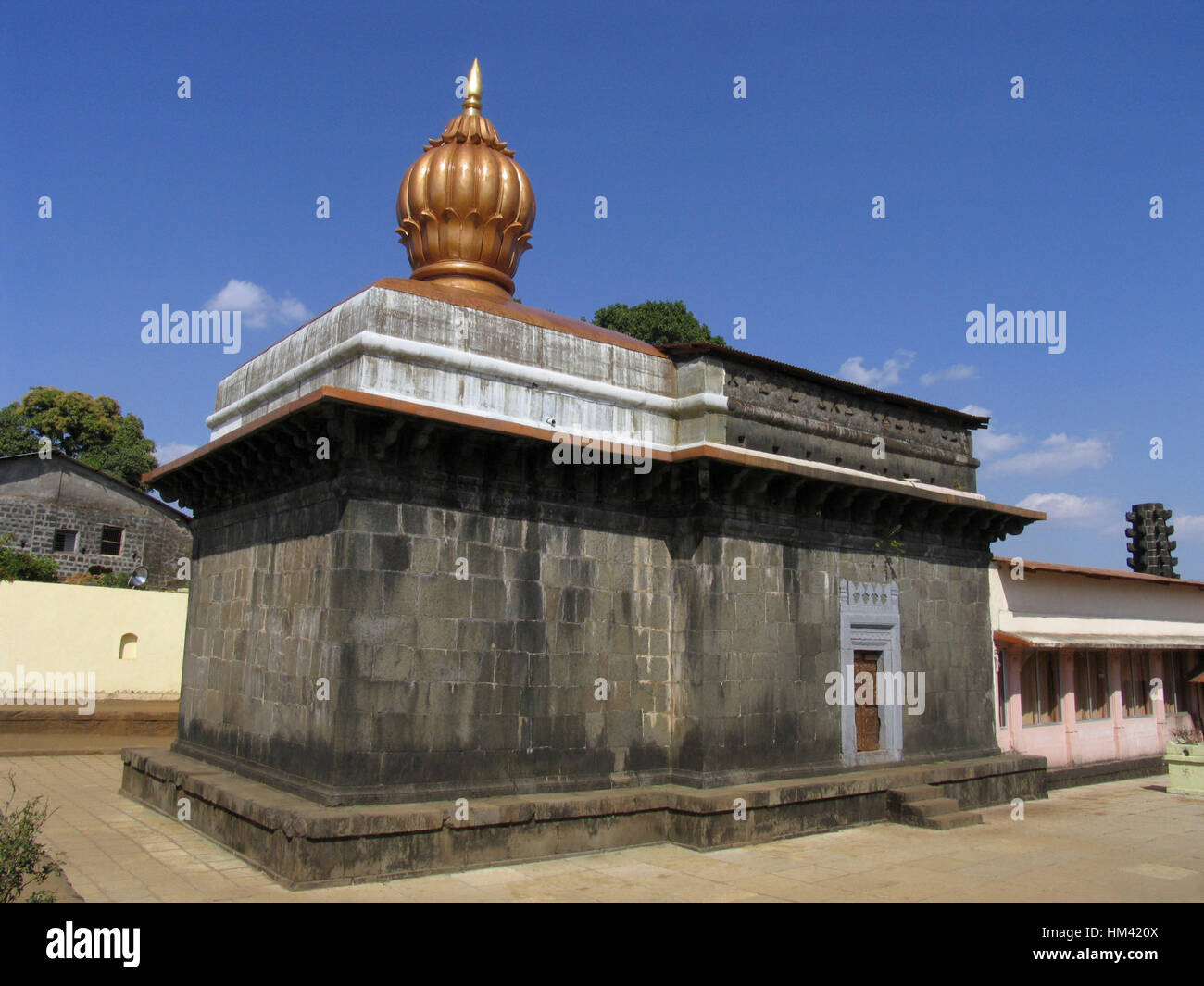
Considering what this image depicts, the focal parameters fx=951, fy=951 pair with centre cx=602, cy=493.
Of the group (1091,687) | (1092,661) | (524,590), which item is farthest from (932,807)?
(1092,661)

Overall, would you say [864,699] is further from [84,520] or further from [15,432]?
[15,432]

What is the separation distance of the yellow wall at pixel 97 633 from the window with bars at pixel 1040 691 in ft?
55.7

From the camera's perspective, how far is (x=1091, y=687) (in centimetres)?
1864

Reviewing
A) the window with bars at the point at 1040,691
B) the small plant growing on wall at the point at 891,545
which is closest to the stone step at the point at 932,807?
the small plant growing on wall at the point at 891,545

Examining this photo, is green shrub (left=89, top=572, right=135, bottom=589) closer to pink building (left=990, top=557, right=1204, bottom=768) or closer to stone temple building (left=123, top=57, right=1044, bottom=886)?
stone temple building (left=123, top=57, right=1044, bottom=886)

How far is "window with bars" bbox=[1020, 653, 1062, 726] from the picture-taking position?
1719 cm

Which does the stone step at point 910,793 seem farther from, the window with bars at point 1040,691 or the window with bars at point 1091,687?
the window with bars at point 1091,687

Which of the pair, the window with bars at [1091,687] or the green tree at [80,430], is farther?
the green tree at [80,430]

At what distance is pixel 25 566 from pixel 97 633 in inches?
193

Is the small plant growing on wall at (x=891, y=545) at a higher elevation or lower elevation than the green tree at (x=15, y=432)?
lower

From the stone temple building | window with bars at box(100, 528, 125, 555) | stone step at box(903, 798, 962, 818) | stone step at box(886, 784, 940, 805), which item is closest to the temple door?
the stone temple building

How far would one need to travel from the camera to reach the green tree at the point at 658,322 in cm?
3341
